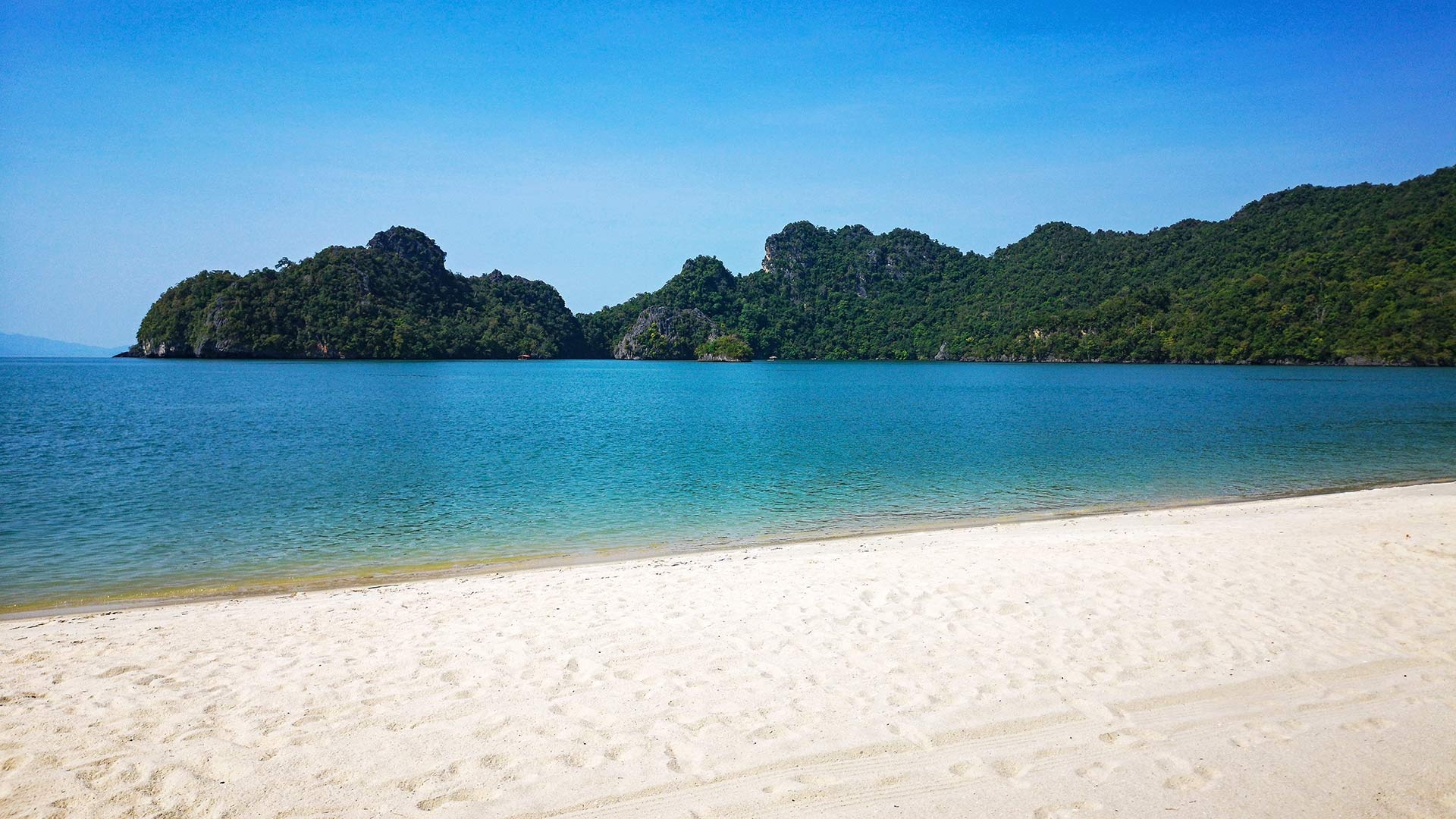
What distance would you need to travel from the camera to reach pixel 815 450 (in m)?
24.8

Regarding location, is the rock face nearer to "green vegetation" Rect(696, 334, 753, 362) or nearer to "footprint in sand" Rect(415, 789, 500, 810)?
"green vegetation" Rect(696, 334, 753, 362)

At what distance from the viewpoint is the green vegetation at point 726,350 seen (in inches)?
7126

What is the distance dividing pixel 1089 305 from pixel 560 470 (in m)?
160

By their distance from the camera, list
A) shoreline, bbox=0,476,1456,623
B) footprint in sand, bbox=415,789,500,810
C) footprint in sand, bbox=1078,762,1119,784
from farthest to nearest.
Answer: shoreline, bbox=0,476,1456,623
footprint in sand, bbox=1078,762,1119,784
footprint in sand, bbox=415,789,500,810

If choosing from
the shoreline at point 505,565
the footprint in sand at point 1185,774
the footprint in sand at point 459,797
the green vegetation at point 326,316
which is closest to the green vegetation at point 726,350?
the green vegetation at point 326,316

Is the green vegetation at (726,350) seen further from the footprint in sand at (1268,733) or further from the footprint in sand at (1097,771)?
the footprint in sand at (1097,771)

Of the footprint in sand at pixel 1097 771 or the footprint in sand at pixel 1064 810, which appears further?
the footprint in sand at pixel 1097 771

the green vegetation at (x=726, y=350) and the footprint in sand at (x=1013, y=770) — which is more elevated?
the green vegetation at (x=726, y=350)

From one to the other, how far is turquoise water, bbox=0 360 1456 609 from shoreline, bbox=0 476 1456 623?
0.89ft

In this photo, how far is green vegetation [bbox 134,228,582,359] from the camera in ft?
453

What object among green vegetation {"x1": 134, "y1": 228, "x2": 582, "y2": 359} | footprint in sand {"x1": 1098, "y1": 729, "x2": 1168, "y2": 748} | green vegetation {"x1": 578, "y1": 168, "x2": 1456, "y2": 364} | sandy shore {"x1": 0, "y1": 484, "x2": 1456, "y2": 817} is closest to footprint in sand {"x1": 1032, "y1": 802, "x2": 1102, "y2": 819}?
sandy shore {"x1": 0, "y1": 484, "x2": 1456, "y2": 817}

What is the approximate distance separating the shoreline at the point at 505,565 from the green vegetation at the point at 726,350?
16556 centimetres

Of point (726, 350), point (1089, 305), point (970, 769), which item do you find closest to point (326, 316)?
point (726, 350)

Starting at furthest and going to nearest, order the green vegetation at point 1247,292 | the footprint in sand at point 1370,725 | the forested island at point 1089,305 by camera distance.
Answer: the forested island at point 1089,305 < the green vegetation at point 1247,292 < the footprint in sand at point 1370,725
